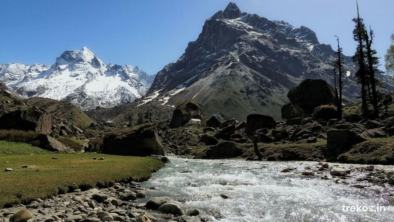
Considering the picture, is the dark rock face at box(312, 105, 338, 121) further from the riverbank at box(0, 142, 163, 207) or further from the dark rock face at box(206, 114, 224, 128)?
the dark rock face at box(206, 114, 224, 128)

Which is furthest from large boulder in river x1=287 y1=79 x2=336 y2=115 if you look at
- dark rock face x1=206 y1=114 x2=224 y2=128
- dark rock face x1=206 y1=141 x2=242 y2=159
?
dark rock face x1=206 y1=114 x2=224 y2=128

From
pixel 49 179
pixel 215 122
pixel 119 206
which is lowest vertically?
pixel 119 206

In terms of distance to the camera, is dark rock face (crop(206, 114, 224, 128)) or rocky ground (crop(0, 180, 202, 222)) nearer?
rocky ground (crop(0, 180, 202, 222))

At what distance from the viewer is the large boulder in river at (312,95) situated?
124812 millimetres

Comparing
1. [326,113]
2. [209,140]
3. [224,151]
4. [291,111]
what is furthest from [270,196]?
[291,111]

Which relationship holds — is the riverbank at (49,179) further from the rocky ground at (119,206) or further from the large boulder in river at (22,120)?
the large boulder in river at (22,120)

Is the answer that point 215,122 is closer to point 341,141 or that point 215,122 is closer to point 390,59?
point 390,59

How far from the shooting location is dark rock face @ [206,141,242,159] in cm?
9012

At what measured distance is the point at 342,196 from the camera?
120ft

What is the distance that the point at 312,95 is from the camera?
416 ft

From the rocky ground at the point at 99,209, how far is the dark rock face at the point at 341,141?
127 ft

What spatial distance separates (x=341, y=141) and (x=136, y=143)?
40.3 metres

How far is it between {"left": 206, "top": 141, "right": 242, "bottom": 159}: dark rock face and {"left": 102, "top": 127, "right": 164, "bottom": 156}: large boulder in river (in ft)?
33.3

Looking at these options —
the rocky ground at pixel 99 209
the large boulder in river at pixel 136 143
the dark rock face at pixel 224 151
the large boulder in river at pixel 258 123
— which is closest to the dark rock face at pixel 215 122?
the large boulder in river at pixel 258 123
